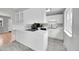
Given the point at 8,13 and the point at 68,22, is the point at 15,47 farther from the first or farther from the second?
the point at 68,22

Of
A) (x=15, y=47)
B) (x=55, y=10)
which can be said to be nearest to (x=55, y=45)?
(x=55, y=10)

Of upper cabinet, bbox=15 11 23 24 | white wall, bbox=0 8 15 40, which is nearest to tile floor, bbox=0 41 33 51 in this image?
white wall, bbox=0 8 15 40

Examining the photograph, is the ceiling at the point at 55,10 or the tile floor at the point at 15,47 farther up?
the ceiling at the point at 55,10

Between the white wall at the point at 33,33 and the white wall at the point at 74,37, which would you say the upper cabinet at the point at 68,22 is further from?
the white wall at the point at 33,33

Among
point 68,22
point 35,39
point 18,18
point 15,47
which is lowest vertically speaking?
point 15,47

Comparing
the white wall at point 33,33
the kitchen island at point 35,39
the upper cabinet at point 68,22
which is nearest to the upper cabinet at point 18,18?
the white wall at point 33,33

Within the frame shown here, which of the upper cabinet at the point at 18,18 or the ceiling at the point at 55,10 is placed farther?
the upper cabinet at the point at 18,18

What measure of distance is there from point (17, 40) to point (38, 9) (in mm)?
883

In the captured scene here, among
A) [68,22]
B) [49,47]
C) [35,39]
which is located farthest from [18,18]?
[68,22]

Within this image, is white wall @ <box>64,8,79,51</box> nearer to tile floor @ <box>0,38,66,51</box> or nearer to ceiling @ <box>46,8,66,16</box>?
tile floor @ <box>0,38,66,51</box>

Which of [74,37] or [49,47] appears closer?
[74,37]

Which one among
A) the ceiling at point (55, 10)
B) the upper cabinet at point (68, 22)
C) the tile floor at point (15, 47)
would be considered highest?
the ceiling at point (55, 10)

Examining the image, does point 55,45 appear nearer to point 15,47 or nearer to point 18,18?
point 15,47

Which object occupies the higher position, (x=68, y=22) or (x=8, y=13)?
(x=8, y=13)
